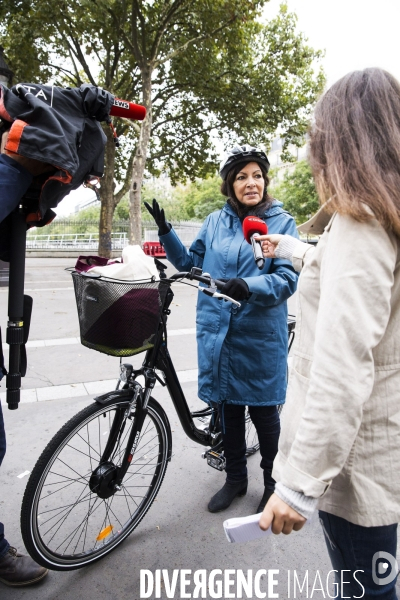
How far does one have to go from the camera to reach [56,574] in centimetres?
211

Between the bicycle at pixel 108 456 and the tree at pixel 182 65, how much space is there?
39.5ft

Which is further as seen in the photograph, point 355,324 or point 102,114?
point 102,114

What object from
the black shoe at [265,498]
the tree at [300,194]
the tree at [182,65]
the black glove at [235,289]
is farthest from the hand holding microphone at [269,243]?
the tree at [300,194]

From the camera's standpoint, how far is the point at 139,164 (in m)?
13.8

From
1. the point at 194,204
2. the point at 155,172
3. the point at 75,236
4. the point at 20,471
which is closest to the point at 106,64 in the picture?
the point at 155,172

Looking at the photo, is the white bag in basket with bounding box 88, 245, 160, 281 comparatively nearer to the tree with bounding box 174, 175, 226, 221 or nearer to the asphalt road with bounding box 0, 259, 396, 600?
the asphalt road with bounding box 0, 259, 396, 600

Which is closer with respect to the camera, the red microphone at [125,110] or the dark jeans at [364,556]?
the dark jeans at [364,556]

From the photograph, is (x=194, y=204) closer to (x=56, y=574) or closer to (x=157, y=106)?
(x=157, y=106)

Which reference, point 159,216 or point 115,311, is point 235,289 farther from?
point 159,216

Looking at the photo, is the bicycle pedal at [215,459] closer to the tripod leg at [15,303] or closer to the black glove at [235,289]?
the black glove at [235,289]

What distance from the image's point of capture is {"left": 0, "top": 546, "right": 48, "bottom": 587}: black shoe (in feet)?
6.52

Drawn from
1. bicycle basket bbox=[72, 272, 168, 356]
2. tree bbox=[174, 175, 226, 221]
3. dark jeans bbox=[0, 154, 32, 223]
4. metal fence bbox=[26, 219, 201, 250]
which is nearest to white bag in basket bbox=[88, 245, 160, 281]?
bicycle basket bbox=[72, 272, 168, 356]

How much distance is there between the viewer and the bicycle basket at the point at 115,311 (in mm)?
1866

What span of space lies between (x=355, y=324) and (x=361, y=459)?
382 millimetres
